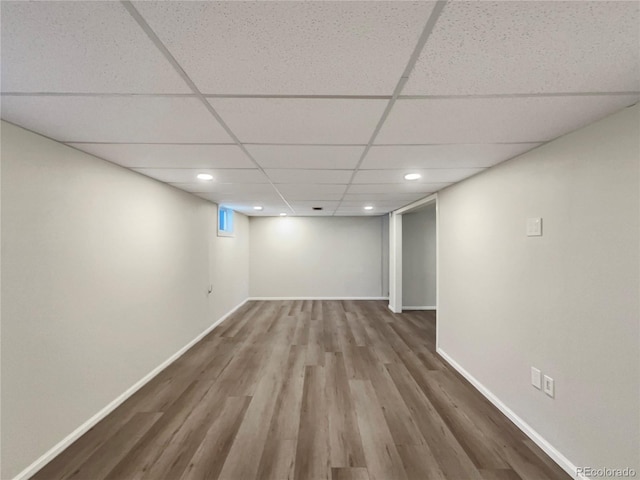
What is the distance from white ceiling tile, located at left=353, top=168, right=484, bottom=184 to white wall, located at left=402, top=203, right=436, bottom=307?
3.31 meters

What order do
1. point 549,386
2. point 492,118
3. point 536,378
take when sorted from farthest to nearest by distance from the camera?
point 536,378 → point 549,386 → point 492,118

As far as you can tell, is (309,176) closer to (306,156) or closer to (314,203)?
(306,156)

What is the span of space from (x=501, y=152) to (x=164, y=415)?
3472 mm

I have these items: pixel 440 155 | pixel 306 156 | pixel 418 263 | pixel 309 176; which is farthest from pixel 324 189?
pixel 418 263

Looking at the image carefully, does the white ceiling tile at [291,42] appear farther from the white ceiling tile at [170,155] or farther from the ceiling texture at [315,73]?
the white ceiling tile at [170,155]

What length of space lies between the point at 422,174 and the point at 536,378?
191 cm

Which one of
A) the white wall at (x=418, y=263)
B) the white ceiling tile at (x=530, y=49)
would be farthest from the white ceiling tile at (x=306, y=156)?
the white wall at (x=418, y=263)

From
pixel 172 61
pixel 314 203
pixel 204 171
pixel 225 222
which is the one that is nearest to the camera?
pixel 172 61

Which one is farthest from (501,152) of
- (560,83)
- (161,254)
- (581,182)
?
(161,254)

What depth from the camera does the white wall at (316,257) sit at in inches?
279

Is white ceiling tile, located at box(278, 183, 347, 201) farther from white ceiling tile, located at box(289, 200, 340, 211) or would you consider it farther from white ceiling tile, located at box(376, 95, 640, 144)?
white ceiling tile, located at box(376, 95, 640, 144)

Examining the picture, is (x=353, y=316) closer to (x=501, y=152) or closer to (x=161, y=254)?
(x=161, y=254)

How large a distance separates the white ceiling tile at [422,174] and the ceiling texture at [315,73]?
1.93 ft

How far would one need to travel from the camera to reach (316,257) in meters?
7.11
